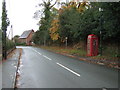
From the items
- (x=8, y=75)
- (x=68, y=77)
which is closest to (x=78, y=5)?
(x=68, y=77)

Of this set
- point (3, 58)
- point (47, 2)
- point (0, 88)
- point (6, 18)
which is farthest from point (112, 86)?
point (47, 2)

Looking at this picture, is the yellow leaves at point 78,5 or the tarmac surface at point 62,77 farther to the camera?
the yellow leaves at point 78,5

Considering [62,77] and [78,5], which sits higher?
[78,5]

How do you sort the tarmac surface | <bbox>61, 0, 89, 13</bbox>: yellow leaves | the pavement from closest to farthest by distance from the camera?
the pavement, the tarmac surface, <bbox>61, 0, 89, 13</bbox>: yellow leaves

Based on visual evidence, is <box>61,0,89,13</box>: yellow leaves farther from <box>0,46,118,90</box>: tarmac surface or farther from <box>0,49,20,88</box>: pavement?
<box>0,49,20,88</box>: pavement

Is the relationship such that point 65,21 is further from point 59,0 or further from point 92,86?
point 92,86

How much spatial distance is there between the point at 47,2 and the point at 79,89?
44.4 metres

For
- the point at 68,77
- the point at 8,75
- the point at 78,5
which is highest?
the point at 78,5

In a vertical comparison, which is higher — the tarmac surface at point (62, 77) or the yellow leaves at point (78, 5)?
the yellow leaves at point (78, 5)

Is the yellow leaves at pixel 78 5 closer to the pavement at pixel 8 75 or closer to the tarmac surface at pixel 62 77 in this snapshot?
the tarmac surface at pixel 62 77

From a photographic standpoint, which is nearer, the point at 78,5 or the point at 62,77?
the point at 62,77

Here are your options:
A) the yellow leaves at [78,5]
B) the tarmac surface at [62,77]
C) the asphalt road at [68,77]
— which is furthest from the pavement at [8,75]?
the yellow leaves at [78,5]

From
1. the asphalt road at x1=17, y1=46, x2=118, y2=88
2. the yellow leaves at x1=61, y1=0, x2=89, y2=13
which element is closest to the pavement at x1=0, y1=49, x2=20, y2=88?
the asphalt road at x1=17, y1=46, x2=118, y2=88

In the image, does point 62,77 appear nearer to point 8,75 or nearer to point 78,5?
point 8,75
